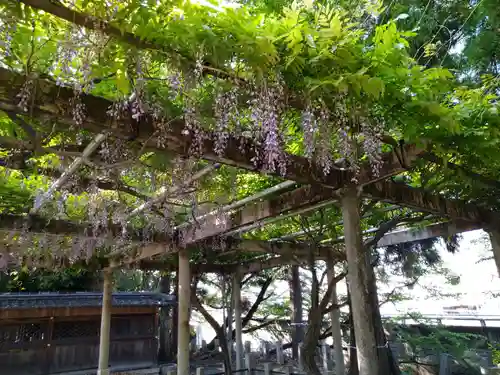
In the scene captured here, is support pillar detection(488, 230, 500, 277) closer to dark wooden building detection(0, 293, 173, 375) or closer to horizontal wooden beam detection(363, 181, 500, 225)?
horizontal wooden beam detection(363, 181, 500, 225)

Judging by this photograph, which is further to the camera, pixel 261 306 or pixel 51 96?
pixel 261 306

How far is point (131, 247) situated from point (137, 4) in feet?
15.9

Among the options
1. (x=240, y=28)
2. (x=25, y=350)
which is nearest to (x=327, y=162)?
(x=240, y=28)

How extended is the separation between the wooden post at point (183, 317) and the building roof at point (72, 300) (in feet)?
16.2

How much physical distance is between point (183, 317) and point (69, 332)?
5.59m

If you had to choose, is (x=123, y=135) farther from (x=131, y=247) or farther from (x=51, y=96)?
(x=131, y=247)

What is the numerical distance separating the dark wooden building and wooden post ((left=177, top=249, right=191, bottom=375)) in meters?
4.93

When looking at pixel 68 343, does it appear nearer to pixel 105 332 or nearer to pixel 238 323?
pixel 105 332

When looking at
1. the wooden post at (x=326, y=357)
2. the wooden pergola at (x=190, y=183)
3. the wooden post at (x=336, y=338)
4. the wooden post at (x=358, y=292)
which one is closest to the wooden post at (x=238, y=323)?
the wooden post at (x=326, y=357)

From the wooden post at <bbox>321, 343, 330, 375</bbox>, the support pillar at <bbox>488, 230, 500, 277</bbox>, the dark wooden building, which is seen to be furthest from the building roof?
the support pillar at <bbox>488, 230, 500, 277</bbox>

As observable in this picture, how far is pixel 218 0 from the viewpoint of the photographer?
1.77m

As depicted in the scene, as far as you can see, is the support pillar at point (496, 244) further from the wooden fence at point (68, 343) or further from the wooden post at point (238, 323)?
the wooden fence at point (68, 343)

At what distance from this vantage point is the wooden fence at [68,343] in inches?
334

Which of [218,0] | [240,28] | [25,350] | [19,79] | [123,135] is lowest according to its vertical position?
[25,350]
